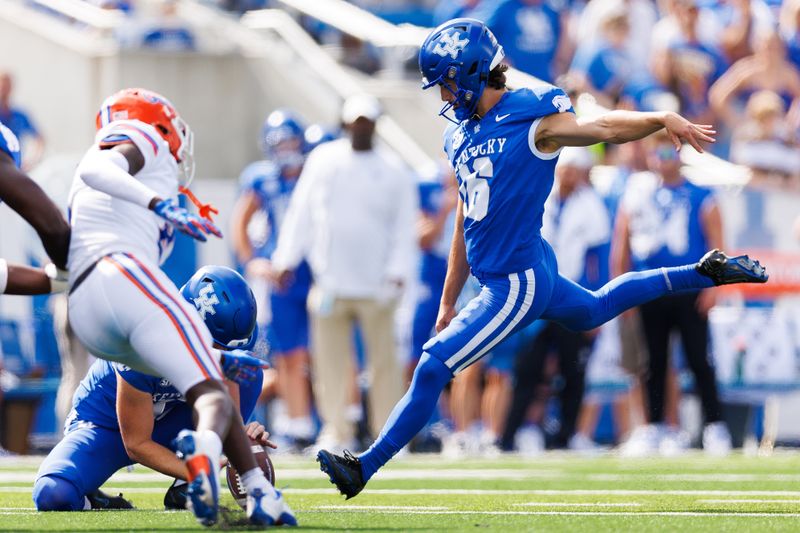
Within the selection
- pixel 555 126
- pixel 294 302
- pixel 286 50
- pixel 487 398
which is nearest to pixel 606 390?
pixel 487 398

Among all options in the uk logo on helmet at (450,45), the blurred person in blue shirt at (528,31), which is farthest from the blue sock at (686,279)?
the blurred person in blue shirt at (528,31)

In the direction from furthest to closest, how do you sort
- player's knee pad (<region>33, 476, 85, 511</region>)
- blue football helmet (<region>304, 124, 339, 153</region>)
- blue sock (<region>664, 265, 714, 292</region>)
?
blue football helmet (<region>304, 124, 339, 153</region>)
blue sock (<region>664, 265, 714, 292</region>)
player's knee pad (<region>33, 476, 85, 511</region>)

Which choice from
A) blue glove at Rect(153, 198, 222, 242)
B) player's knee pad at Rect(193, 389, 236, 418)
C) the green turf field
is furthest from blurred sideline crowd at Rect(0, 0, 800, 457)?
blue glove at Rect(153, 198, 222, 242)

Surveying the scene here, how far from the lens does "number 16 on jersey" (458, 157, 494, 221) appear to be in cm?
720

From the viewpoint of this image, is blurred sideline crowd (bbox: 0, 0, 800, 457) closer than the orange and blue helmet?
No

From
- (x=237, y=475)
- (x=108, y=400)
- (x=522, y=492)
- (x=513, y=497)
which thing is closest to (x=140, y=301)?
(x=237, y=475)

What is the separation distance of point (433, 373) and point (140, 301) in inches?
64.5

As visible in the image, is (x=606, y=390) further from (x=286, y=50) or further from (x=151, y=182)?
(x=151, y=182)

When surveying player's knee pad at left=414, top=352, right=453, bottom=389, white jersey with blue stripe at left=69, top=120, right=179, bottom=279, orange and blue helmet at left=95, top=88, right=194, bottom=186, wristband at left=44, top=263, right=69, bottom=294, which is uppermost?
orange and blue helmet at left=95, top=88, right=194, bottom=186

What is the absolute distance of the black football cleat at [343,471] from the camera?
7039mm

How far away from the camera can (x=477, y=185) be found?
725cm

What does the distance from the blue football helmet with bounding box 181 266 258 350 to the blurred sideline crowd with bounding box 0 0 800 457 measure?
15.8 feet

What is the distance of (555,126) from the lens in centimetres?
698

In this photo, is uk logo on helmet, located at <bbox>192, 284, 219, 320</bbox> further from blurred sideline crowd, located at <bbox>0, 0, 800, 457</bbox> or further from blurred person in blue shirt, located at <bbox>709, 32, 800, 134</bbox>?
blurred person in blue shirt, located at <bbox>709, 32, 800, 134</bbox>
